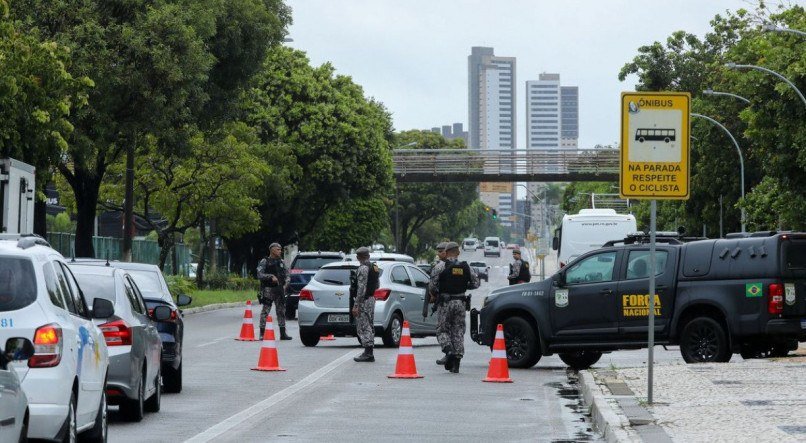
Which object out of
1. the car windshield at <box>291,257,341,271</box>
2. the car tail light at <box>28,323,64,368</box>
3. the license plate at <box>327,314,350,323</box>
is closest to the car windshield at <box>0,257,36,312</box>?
the car tail light at <box>28,323,64,368</box>

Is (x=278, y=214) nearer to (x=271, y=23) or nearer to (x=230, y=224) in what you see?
(x=230, y=224)

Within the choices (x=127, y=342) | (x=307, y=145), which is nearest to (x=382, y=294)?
(x=127, y=342)

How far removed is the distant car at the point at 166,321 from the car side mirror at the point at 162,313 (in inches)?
27.0

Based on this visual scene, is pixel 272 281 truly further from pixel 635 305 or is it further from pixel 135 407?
pixel 135 407

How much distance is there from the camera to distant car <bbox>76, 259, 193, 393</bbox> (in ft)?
56.7

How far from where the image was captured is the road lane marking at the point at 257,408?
13.3 m

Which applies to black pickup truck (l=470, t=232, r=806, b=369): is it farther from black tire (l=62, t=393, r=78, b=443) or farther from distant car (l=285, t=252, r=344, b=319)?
distant car (l=285, t=252, r=344, b=319)

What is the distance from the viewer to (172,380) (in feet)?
58.3

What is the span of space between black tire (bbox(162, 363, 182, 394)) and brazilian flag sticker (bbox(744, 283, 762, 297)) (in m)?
8.20

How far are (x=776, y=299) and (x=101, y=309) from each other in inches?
483

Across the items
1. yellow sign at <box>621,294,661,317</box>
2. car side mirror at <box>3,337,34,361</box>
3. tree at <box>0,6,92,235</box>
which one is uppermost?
tree at <box>0,6,92,235</box>

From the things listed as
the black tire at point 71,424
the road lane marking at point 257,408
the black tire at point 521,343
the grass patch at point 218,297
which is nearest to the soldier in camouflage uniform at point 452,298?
the black tire at point 521,343

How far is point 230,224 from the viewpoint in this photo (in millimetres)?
57062

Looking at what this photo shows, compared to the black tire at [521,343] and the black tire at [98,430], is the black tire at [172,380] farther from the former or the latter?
the black tire at [521,343]
